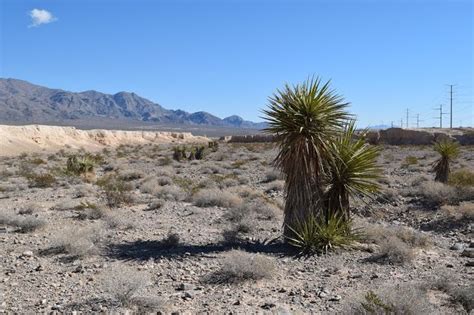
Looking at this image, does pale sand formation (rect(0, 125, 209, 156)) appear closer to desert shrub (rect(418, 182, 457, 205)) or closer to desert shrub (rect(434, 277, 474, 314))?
desert shrub (rect(418, 182, 457, 205))

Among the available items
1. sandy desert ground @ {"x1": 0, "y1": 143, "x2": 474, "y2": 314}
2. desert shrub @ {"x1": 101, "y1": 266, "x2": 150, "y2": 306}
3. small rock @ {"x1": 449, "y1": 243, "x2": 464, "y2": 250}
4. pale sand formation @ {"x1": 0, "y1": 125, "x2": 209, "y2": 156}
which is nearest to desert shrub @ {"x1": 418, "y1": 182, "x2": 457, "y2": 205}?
sandy desert ground @ {"x1": 0, "y1": 143, "x2": 474, "y2": 314}

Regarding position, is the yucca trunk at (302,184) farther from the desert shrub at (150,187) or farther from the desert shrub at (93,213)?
the desert shrub at (150,187)

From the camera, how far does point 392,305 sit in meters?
5.59

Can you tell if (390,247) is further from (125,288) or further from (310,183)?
(125,288)

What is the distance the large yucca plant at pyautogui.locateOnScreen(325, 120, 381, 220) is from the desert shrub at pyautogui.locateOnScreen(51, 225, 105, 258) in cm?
457

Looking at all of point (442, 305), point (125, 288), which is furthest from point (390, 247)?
point (125, 288)

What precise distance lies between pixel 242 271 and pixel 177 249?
7.61 feet

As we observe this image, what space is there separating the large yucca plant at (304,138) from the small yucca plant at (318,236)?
211mm

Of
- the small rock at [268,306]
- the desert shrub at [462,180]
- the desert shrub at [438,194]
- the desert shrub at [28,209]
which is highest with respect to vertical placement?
the desert shrub at [462,180]

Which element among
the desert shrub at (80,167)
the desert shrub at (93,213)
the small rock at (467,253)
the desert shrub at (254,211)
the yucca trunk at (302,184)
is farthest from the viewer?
the desert shrub at (80,167)

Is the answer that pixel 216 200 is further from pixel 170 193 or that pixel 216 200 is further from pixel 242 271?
pixel 242 271

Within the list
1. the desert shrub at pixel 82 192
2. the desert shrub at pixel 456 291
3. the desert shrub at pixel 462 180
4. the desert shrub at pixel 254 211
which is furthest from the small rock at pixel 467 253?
the desert shrub at pixel 82 192

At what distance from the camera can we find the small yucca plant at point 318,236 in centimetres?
919

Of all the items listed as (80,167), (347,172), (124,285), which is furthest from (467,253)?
(80,167)
